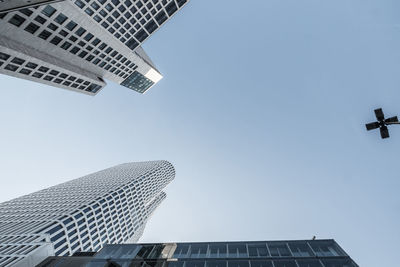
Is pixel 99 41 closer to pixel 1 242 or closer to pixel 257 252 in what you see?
pixel 1 242

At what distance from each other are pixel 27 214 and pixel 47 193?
2848 centimetres

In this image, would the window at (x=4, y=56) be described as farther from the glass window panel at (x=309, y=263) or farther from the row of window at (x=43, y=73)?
the glass window panel at (x=309, y=263)

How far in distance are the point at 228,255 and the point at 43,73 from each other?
200ft

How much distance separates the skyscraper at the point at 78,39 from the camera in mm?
45041

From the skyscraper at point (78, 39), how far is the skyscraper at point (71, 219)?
40.4m

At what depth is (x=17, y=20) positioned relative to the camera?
4253 cm

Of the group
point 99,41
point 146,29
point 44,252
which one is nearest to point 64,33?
point 99,41

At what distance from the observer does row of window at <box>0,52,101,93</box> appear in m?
46.6

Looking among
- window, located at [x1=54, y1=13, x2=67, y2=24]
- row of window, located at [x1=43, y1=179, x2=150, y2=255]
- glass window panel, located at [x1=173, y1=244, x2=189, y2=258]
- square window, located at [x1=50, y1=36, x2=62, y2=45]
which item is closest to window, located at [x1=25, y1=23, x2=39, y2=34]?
window, located at [x1=54, y1=13, x2=67, y2=24]

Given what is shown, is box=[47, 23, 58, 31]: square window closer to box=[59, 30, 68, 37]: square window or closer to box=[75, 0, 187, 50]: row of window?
box=[59, 30, 68, 37]: square window

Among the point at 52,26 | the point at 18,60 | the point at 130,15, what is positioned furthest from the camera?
the point at 130,15

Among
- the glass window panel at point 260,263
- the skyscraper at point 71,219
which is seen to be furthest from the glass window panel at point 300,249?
the skyscraper at point 71,219

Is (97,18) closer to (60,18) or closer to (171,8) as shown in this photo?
(60,18)

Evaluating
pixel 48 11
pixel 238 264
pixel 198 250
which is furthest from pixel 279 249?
pixel 48 11
